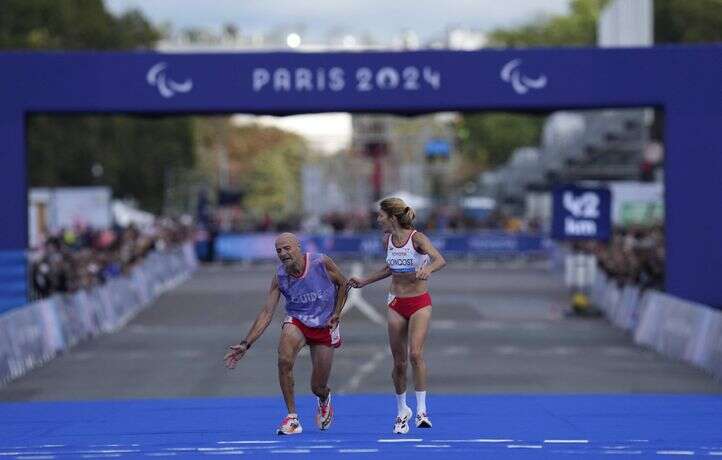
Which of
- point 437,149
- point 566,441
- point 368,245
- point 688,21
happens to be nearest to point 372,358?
point 566,441

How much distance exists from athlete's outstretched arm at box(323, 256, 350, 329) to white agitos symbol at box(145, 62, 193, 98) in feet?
46.4

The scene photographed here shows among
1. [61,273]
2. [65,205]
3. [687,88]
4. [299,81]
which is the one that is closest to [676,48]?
[687,88]

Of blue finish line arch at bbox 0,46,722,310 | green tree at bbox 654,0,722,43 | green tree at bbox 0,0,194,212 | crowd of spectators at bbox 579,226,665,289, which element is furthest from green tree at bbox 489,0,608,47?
blue finish line arch at bbox 0,46,722,310

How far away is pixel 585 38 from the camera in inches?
5246

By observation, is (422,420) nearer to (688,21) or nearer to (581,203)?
(581,203)

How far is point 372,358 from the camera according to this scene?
87.1ft

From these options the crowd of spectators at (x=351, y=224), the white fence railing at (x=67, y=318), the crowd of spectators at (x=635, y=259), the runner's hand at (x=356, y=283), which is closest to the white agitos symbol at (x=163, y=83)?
the white fence railing at (x=67, y=318)

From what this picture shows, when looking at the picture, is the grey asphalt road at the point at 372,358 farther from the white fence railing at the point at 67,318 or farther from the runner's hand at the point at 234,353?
the runner's hand at the point at 234,353

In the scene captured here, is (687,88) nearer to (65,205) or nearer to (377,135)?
(65,205)

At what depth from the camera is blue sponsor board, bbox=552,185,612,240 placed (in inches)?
1378

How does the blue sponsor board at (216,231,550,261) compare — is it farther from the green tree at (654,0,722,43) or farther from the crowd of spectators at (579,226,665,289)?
the green tree at (654,0,722,43)

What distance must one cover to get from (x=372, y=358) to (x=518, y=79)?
530 centimetres

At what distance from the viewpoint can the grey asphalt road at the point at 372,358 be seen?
2170cm

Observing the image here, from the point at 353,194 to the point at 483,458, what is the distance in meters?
101
